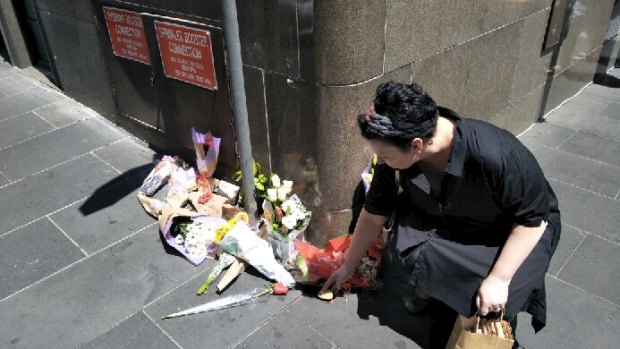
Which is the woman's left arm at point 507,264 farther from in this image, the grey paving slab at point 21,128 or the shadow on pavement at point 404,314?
the grey paving slab at point 21,128

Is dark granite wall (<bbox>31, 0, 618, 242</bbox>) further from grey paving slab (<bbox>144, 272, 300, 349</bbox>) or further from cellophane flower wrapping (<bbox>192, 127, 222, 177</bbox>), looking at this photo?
grey paving slab (<bbox>144, 272, 300, 349</bbox>)

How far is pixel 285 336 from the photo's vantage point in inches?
115

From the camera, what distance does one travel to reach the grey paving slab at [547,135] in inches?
210

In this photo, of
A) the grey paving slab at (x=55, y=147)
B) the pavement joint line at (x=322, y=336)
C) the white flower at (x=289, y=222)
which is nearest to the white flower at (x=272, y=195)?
the white flower at (x=289, y=222)

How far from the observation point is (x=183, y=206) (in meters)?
4.15

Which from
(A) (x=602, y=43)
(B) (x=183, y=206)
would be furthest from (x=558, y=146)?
(B) (x=183, y=206)

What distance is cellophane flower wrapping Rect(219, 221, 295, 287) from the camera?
3.32 metres

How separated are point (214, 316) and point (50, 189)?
7.90ft

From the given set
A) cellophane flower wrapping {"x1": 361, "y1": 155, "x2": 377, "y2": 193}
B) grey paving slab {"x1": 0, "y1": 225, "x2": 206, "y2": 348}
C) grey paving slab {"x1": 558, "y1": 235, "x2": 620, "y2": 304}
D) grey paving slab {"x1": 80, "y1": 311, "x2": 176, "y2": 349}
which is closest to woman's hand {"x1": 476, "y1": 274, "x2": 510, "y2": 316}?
cellophane flower wrapping {"x1": 361, "y1": 155, "x2": 377, "y2": 193}

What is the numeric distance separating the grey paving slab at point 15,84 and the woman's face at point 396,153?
6312 millimetres

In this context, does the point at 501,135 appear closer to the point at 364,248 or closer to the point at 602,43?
the point at 364,248

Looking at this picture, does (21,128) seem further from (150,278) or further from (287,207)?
(287,207)

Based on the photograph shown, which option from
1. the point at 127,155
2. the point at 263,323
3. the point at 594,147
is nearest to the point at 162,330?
the point at 263,323

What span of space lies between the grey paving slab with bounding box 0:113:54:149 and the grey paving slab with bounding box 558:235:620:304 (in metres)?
5.54
